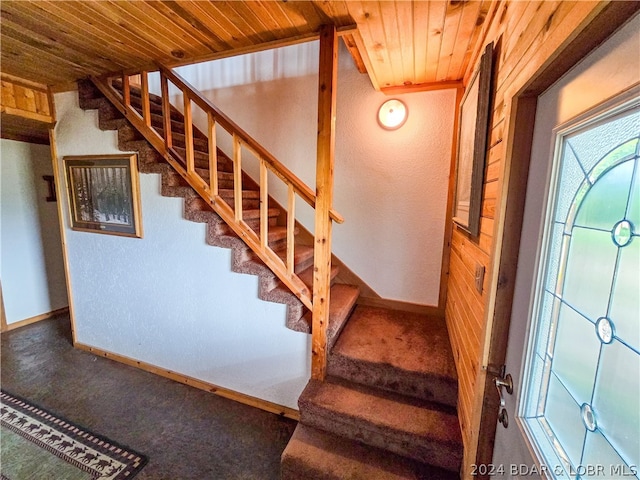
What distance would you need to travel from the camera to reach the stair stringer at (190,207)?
6.53 feet

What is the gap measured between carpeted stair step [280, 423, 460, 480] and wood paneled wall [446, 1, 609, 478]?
30 centimetres

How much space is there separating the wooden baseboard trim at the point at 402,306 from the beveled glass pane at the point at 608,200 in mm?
2008

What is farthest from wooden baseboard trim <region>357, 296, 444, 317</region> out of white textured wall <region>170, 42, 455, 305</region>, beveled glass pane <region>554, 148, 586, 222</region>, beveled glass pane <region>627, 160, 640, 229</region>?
beveled glass pane <region>627, 160, 640, 229</region>

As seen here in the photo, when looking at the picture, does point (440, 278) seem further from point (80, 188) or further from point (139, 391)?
point (80, 188)

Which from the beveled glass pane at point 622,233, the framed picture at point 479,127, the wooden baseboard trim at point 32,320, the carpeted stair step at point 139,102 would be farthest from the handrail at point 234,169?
the wooden baseboard trim at point 32,320

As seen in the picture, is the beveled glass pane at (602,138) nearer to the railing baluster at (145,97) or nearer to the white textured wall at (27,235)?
the railing baluster at (145,97)

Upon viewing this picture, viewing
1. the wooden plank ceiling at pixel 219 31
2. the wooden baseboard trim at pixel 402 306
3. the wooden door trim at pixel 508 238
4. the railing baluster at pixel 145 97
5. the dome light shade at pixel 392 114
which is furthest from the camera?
the wooden baseboard trim at pixel 402 306

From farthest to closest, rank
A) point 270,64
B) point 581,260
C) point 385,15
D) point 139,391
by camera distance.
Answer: point 270,64
point 139,391
point 385,15
point 581,260

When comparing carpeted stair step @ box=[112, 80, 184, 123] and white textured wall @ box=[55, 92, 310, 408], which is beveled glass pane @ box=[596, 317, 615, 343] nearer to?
white textured wall @ box=[55, 92, 310, 408]

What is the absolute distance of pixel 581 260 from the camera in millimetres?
693

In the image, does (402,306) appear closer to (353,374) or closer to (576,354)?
(353,374)

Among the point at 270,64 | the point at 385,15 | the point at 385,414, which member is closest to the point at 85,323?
the point at 385,414

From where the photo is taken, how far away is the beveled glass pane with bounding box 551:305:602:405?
2.06ft

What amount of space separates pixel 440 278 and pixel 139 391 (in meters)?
2.83
